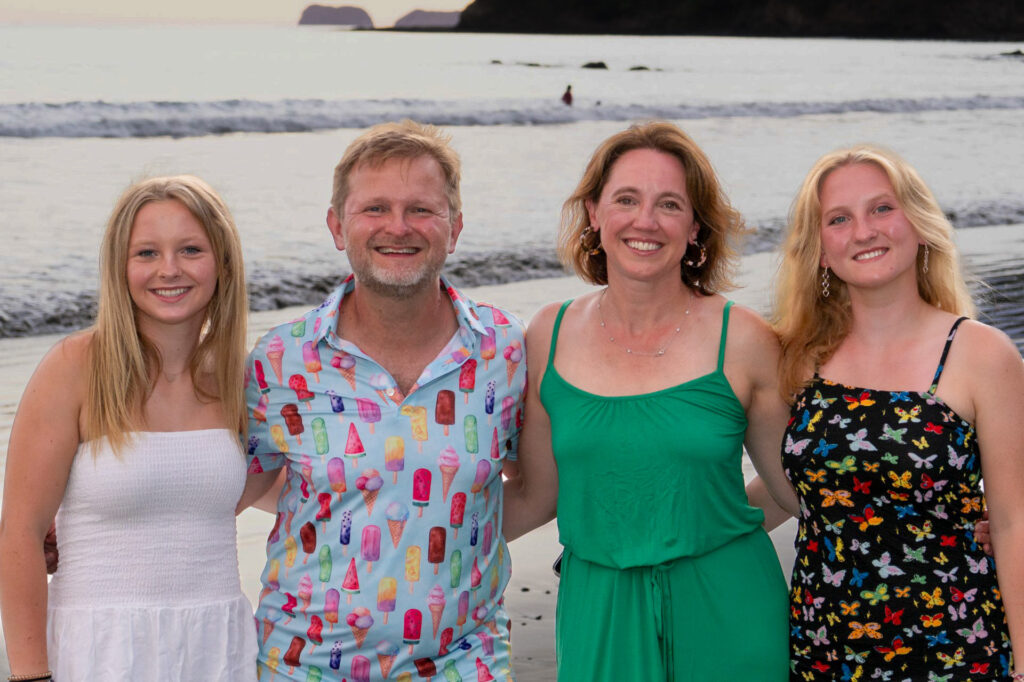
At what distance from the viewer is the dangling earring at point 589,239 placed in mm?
2762

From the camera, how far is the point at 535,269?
11.5 meters

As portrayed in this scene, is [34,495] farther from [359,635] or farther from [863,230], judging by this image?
[863,230]

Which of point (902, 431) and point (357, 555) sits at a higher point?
point (902, 431)

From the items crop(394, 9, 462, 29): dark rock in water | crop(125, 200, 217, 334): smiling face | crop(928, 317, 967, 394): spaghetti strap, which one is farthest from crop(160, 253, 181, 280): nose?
crop(394, 9, 462, 29): dark rock in water

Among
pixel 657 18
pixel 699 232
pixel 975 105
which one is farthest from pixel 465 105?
pixel 699 232

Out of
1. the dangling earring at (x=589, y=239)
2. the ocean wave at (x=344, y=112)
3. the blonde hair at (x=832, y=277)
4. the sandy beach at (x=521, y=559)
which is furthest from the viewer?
the ocean wave at (x=344, y=112)

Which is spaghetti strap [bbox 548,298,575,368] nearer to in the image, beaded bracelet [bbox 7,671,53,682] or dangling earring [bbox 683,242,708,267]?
dangling earring [bbox 683,242,708,267]

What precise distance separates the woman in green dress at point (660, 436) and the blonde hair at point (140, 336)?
2.24 ft

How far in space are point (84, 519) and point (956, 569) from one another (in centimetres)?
176

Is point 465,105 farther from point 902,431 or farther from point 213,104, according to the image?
point 902,431

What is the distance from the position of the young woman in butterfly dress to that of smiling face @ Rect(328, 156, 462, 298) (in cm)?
83

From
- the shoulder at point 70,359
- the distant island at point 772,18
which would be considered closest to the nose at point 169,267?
the shoulder at point 70,359

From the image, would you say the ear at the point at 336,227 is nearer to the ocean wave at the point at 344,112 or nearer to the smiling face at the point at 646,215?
the smiling face at the point at 646,215

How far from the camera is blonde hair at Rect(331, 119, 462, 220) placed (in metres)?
2.52
